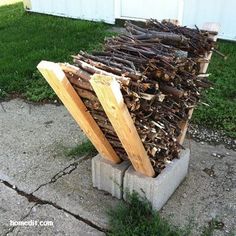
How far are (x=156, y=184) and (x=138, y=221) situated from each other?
13.1 inches

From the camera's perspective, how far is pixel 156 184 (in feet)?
10.6

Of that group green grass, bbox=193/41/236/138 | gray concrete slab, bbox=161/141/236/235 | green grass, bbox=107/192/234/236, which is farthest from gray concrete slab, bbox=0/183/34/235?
green grass, bbox=193/41/236/138

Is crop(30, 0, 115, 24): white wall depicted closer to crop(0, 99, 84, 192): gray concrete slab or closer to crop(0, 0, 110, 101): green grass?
crop(0, 0, 110, 101): green grass

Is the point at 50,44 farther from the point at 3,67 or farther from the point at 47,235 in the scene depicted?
the point at 47,235

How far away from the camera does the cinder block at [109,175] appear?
134 inches

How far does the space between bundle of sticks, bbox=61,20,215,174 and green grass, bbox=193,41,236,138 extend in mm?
1372

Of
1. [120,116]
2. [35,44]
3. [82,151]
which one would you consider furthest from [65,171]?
[35,44]

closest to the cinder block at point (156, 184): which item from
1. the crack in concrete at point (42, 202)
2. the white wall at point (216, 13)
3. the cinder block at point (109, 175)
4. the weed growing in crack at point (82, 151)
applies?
the cinder block at point (109, 175)

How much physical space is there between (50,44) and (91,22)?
4.85 feet

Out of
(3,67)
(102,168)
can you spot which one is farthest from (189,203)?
(3,67)

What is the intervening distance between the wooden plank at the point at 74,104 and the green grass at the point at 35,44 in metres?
2.39

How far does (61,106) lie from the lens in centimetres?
531

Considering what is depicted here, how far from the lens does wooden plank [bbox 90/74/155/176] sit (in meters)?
2.47

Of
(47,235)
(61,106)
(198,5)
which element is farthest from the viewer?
(198,5)
